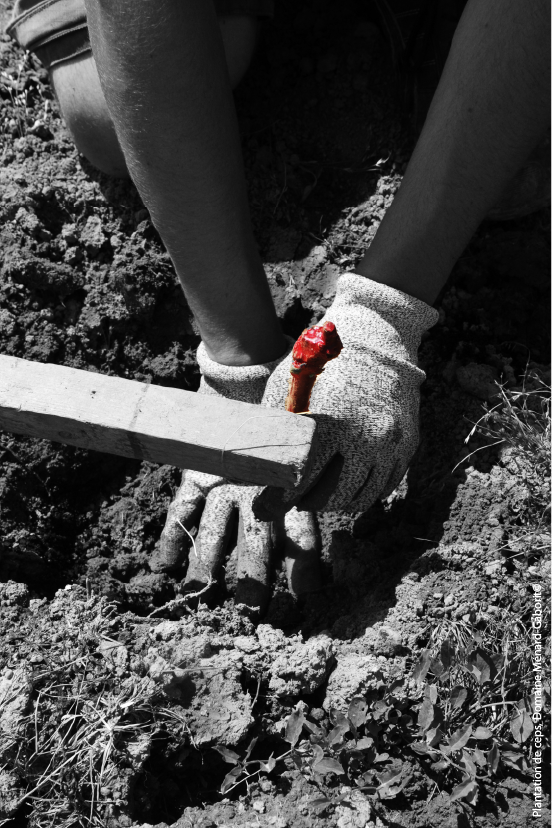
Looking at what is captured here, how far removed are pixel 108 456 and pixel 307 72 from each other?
155cm

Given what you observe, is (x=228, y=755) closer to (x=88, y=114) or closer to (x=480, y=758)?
(x=480, y=758)

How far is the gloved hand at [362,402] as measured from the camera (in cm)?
171

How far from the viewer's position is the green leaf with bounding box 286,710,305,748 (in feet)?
4.54

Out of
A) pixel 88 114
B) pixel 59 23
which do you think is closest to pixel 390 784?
pixel 88 114

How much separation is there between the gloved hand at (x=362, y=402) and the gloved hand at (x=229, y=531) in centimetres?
19

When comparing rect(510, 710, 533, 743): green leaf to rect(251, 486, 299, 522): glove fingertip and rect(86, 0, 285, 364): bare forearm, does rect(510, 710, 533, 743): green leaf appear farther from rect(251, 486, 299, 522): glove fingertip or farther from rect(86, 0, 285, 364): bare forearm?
rect(86, 0, 285, 364): bare forearm

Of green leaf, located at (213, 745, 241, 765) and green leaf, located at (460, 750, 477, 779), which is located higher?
green leaf, located at (213, 745, 241, 765)

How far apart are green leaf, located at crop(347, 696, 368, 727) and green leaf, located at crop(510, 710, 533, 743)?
292 millimetres

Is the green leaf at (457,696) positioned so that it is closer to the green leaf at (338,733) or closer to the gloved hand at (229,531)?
the green leaf at (338,733)

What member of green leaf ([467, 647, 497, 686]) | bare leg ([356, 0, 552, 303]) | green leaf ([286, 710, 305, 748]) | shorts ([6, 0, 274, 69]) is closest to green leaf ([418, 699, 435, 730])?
green leaf ([467, 647, 497, 686])

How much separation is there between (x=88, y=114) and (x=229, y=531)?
4.68ft

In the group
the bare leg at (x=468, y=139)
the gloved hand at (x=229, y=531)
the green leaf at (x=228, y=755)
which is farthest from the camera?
the gloved hand at (x=229, y=531)

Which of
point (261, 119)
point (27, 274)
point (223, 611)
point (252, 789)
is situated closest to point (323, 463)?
point (223, 611)

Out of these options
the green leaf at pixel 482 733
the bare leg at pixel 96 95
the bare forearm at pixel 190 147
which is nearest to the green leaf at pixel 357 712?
the green leaf at pixel 482 733
